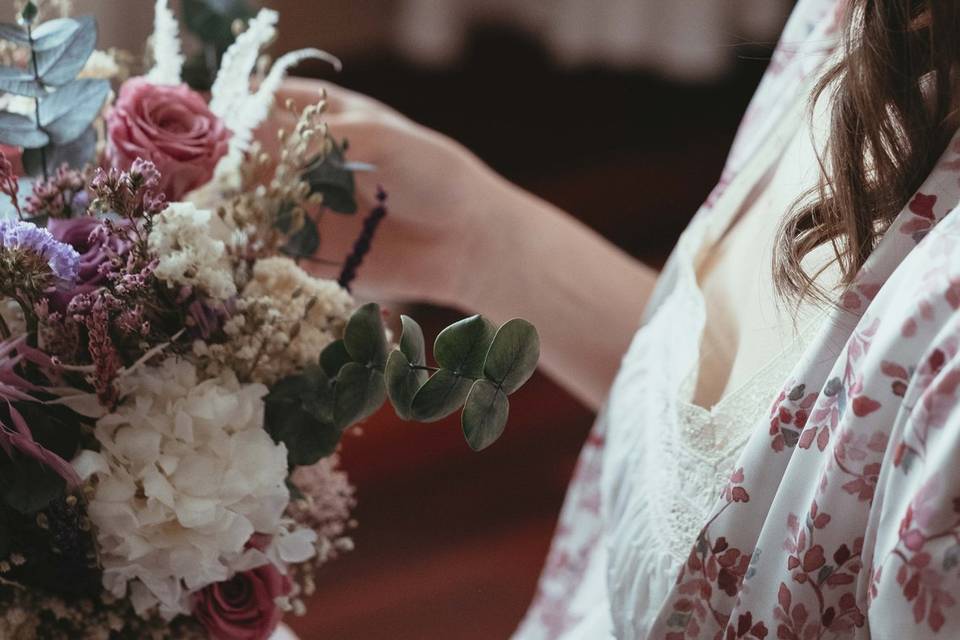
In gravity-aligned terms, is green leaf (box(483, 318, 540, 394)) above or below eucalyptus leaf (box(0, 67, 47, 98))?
above

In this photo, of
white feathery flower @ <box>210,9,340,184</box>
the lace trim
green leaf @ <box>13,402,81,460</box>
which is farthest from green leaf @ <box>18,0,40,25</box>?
the lace trim

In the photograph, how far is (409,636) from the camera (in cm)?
176

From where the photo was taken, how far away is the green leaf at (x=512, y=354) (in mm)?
514

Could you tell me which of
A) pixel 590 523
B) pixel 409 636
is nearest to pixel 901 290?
pixel 590 523

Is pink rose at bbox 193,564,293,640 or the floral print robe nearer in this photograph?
the floral print robe

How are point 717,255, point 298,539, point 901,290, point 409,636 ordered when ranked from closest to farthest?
point 901,290
point 298,539
point 717,255
point 409,636

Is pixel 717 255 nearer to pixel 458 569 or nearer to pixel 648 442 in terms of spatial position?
pixel 648 442

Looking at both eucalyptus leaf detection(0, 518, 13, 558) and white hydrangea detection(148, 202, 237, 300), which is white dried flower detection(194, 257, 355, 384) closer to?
white hydrangea detection(148, 202, 237, 300)

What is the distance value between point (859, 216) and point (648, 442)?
9.3 inches

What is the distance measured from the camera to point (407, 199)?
101cm

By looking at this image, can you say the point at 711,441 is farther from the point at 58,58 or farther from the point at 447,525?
the point at 447,525

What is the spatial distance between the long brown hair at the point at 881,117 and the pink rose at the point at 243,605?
1.08ft

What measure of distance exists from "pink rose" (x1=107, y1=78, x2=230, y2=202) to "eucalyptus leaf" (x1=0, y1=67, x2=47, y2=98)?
4 centimetres

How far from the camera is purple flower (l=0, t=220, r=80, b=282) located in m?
0.52
